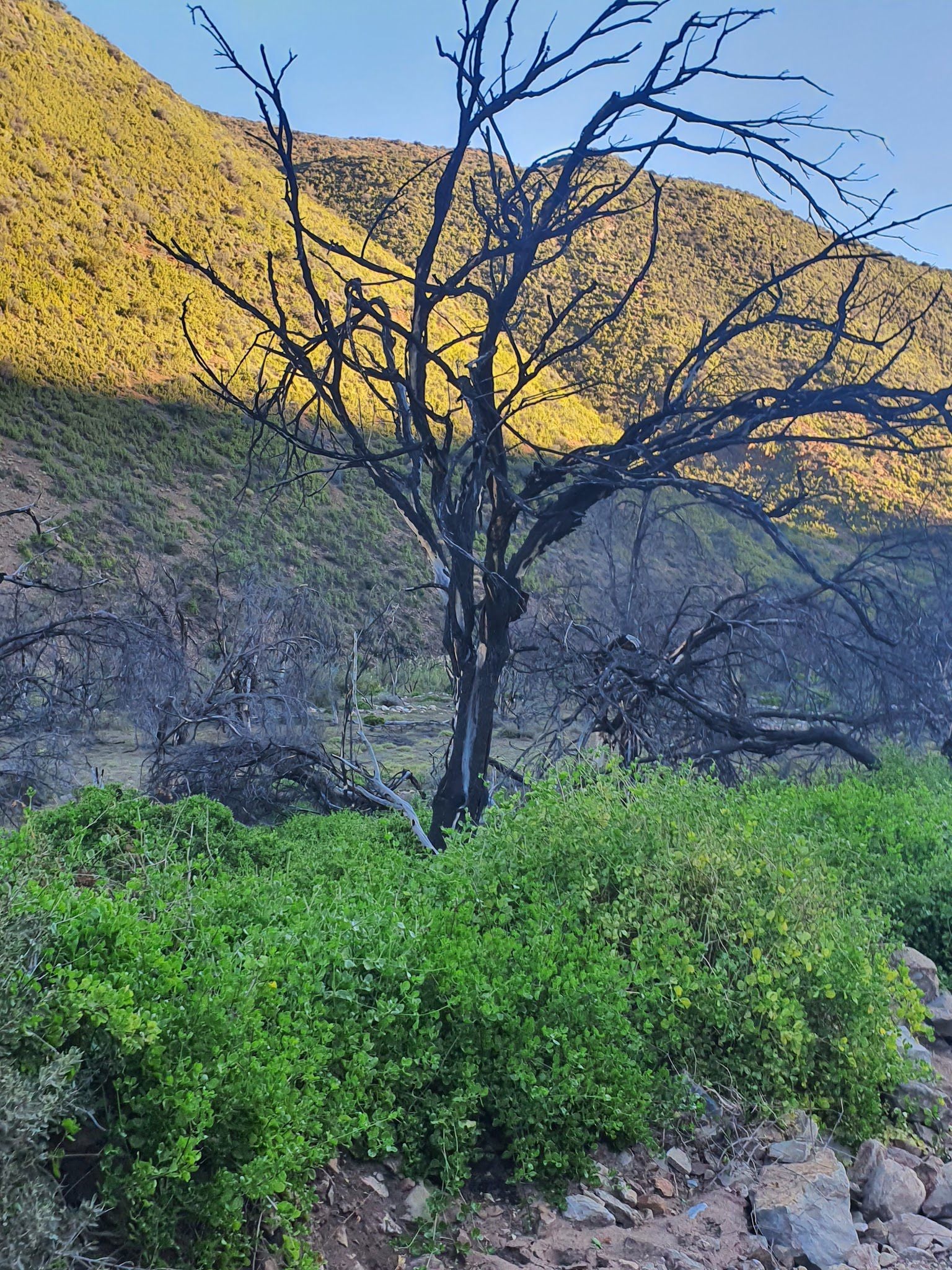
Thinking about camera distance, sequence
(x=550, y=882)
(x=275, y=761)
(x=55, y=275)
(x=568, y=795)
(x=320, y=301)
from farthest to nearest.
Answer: (x=55, y=275), (x=275, y=761), (x=320, y=301), (x=568, y=795), (x=550, y=882)

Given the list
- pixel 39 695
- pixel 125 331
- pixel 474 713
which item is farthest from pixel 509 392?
pixel 125 331

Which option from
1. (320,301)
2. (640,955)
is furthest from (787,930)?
(320,301)

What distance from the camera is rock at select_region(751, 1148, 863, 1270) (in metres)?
2.65

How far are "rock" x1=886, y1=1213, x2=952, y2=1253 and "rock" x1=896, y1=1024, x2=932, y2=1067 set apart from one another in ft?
2.24

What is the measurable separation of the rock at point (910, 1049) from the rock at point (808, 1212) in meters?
0.82

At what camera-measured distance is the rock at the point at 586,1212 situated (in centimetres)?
268

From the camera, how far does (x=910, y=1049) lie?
385cm

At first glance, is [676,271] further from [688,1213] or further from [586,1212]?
[586,1212]

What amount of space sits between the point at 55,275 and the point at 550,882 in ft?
120

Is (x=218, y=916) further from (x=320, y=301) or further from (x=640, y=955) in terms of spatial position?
(x=320, y=301)

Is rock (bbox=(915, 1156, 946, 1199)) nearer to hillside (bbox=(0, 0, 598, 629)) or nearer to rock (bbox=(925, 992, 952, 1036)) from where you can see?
rock (bbox=(925, 992, 952, 1036))

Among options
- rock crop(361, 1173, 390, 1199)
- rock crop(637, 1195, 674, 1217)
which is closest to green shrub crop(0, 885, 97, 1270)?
rock crop(361, 1173, 390, 1199)

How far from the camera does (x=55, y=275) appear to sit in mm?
34719

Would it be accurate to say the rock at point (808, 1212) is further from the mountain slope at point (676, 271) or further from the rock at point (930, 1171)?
the mountain slope at point (676, 271)
